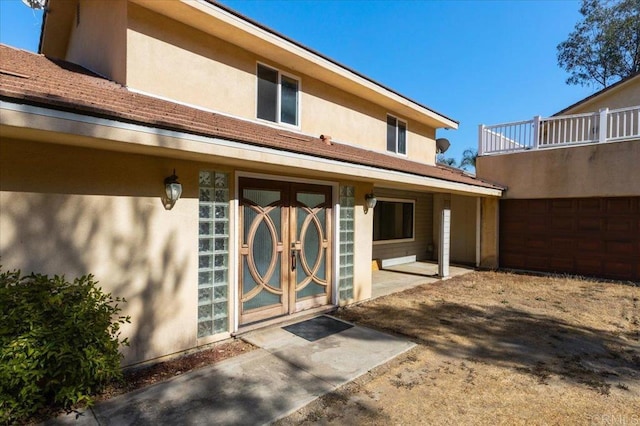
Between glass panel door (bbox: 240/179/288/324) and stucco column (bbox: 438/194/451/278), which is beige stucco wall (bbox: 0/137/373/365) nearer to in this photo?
glass panel door (bbox: 240/179/288/324)

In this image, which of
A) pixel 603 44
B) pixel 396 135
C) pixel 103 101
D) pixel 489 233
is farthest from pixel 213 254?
pixel 603 44

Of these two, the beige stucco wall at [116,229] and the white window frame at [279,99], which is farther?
the white window frame at [279,99]

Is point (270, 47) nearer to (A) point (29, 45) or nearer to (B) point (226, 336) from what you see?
(B) point (226, 336)

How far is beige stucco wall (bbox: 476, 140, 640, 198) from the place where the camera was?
995 cm

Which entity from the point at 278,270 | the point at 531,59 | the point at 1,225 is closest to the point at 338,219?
the point at 278,270

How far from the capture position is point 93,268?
4.02 metres

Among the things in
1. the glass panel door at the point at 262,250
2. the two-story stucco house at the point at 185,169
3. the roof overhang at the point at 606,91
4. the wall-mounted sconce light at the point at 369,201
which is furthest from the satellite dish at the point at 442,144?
the glass panel door at the point at 262,250

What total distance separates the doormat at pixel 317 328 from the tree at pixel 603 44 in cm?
2756

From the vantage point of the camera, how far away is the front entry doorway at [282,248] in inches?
225

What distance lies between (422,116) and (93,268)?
424 inches

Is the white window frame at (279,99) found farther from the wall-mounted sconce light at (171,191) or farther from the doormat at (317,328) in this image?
the doormat at (317,328)

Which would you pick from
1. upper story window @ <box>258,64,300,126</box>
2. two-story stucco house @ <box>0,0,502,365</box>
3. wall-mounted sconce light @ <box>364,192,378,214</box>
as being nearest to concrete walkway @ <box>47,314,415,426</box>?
two-story stucco house @ <box>0,0,502,365</box>

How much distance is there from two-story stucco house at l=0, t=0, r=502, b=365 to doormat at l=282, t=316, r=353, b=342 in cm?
40

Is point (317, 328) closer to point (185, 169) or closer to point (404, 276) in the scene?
point (185, 169)
